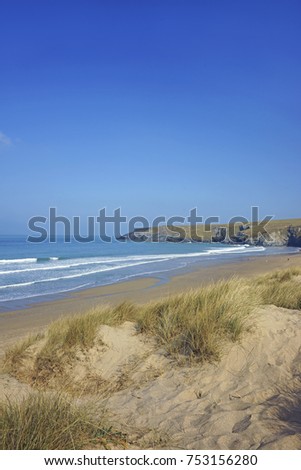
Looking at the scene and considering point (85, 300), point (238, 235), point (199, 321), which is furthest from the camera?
point (238, 235)

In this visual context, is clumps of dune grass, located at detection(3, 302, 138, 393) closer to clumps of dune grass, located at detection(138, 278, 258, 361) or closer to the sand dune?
the sand dune

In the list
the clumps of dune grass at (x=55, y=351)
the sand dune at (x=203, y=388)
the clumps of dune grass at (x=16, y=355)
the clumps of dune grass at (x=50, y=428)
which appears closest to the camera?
the clumps of dune grass at (x=50, y=428)

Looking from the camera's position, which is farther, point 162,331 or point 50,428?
point 162,331

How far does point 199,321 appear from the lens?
6289mm

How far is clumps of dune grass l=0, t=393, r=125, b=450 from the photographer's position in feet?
10.3

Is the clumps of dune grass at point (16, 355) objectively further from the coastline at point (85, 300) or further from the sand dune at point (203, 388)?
the coastline at point (85, 300)

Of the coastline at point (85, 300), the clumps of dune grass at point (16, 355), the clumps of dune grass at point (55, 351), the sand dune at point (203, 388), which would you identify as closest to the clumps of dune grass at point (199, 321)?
the sand dune at point (203, 388)

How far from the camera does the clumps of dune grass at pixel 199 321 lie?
6.09 metres

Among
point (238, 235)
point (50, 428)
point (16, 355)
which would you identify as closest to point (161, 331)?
point (16, 355)

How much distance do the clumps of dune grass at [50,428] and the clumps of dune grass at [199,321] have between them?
8.75ft

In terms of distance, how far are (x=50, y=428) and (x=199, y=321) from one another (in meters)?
3.50

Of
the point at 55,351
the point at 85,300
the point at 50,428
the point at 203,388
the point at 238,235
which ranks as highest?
the point at 238,235

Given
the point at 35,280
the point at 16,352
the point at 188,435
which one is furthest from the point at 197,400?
the point at 35,280

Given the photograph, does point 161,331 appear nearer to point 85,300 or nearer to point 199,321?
point 199,321
